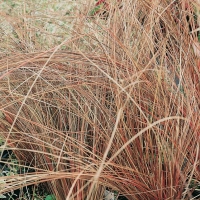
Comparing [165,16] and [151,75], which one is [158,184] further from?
[165,16]

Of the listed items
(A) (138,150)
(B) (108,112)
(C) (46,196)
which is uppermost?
(B) (108,112)

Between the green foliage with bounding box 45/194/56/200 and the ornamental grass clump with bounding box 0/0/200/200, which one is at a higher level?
the ornamental grass clump with bounding box 0/0/200/200

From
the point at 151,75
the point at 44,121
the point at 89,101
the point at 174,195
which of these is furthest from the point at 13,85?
the point at 174,195

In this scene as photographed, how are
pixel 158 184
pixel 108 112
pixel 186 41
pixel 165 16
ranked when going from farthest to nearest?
pixel 165 16 → pixel 186 41 → pixel 108 112 → pixel 158 184

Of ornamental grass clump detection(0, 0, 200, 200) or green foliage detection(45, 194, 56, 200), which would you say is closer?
ornamental grass clump detection(0, 0, 200, 200)

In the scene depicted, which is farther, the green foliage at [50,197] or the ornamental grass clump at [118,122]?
the green foliage at [50,197]

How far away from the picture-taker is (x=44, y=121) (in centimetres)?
156

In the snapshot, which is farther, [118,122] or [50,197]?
[50,197]

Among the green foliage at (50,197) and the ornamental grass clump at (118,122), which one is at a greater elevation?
the ornamental grass clump at (118,122)

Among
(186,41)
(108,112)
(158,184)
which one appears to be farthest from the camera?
(186,41)

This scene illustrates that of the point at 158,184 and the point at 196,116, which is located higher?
the point at 196,116

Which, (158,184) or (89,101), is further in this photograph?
(89,101)

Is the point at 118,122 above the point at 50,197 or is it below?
above

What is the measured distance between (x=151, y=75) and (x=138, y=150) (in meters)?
0.31
